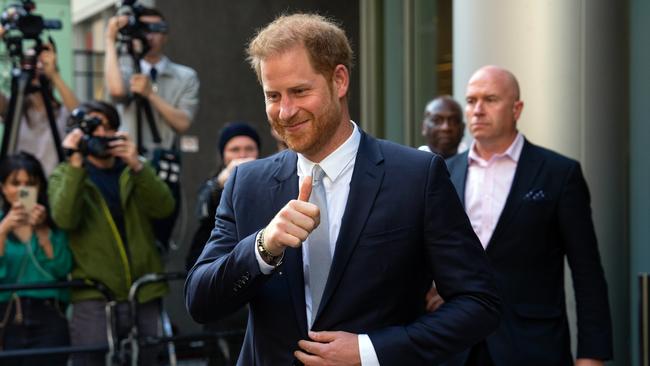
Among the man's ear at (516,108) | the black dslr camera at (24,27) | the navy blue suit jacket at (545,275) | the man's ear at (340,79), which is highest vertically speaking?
the black dslr camera at (24,27)

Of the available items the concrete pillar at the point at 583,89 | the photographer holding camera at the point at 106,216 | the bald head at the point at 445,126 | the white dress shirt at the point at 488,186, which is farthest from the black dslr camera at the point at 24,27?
the white dress shirt at the point at 488,186

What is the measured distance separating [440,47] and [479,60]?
3577 mm

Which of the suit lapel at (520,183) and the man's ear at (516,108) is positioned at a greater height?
the man's ear at (516,108)

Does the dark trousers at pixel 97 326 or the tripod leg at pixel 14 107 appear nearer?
the dark trousers at pixel 97 326

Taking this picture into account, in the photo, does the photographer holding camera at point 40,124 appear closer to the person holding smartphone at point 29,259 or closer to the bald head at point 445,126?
the person holding smartphone at point 29,259

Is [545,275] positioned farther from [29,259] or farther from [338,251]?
[29,259]

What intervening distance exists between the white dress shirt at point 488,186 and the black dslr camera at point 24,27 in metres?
3.68

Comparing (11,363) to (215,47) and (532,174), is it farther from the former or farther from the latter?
(215,47)

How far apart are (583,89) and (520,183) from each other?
5.90 feet

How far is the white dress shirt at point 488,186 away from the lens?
4.75 metres

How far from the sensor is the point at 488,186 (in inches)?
191

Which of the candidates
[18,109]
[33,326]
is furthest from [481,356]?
[18,109]

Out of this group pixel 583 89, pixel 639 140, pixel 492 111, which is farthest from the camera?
pixel 639 140

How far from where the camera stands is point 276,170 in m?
2.87
